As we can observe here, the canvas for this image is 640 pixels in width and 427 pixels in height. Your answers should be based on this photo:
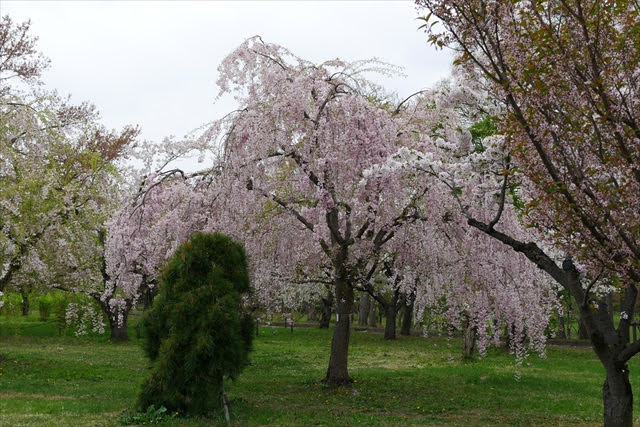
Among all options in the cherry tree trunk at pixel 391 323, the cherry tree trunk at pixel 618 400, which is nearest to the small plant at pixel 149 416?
the cherry tree trunk at pixel 618 400

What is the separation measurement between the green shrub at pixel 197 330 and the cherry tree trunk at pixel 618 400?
5.37 m

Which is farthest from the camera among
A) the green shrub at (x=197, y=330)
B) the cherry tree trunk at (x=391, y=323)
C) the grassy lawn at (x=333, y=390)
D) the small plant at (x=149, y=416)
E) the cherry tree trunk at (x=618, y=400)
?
the cherry tree trunk at (x=391, y=323)

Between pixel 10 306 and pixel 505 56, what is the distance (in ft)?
49.1

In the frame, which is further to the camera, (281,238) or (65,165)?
(65,165)

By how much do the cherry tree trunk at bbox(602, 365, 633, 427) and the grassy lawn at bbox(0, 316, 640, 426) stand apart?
209 centimetres

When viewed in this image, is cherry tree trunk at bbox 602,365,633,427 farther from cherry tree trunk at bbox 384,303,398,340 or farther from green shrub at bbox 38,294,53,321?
green shrub at bbox 38,294,53,321

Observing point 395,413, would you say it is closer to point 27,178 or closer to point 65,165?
point 27,178

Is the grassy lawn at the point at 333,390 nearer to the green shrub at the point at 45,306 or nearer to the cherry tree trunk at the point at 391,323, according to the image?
the cherry tree trunk at the point at 391,323

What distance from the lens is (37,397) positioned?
12195mm

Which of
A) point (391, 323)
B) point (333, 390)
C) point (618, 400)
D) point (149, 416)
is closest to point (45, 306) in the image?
point (391, 323)

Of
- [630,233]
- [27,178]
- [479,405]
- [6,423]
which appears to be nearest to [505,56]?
[630,233]

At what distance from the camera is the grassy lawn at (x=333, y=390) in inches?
425

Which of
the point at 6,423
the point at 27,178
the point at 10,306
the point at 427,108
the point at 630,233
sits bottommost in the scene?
the point at 6,423

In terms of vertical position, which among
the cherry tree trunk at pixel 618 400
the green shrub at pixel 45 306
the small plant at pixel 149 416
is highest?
the green shrub at pixel 45 306
